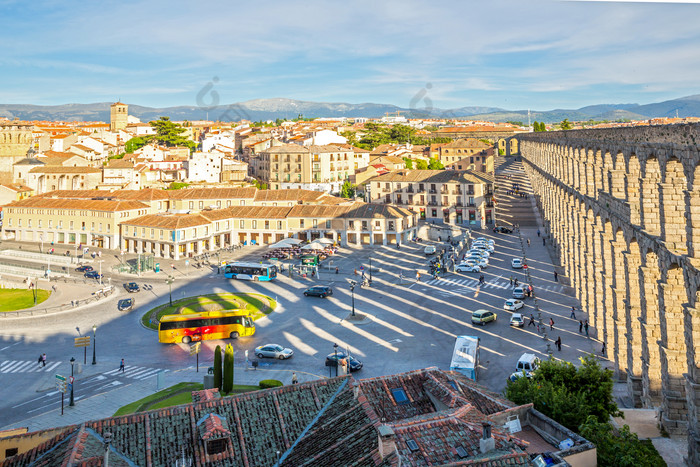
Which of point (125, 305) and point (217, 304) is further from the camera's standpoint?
point (125, 305)

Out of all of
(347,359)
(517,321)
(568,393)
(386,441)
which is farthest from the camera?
(517,321)

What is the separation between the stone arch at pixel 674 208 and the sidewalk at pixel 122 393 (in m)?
19.1

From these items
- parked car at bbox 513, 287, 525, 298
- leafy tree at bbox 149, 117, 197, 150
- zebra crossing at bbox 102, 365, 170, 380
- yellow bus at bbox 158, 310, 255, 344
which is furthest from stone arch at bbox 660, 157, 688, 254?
leafy tree at bbox 149, 117, 197, 150

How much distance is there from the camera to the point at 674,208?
2206 centimetres

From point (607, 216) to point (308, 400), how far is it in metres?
24.3

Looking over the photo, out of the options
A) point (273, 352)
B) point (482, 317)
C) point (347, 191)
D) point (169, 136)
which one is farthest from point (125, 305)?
point (169, 136)

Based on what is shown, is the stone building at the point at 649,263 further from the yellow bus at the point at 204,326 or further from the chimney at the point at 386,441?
the yellow bus at the point at 204,326

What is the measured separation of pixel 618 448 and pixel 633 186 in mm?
15684

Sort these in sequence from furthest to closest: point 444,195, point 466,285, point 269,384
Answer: point 444,195 < point 466,285 < point 269,384

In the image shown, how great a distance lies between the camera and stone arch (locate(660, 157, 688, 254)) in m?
22.0

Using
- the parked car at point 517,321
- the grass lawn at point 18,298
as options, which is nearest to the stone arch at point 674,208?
the parked car at point 517,321

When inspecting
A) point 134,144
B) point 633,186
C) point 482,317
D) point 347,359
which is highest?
point 134,144

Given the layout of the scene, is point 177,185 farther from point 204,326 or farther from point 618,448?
point 618,448

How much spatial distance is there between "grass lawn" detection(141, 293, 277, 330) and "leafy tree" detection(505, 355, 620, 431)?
25.3 meters
